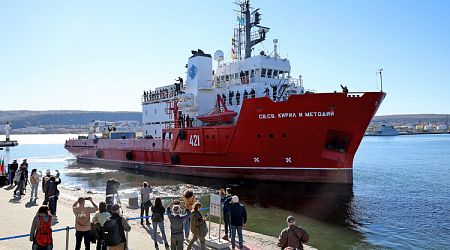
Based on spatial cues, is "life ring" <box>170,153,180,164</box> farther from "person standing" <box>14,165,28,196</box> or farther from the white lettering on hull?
"person standing" <box>14,165,28,196</box>

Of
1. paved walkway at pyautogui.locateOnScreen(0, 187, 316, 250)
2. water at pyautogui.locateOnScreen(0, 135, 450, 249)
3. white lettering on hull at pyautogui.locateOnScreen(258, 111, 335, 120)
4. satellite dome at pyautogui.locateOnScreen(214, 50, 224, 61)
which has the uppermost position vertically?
satellite dome at pyautogui.locateOnScreen(214, 50, 224, 61)

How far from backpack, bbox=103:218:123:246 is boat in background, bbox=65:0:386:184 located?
1444 centimetres

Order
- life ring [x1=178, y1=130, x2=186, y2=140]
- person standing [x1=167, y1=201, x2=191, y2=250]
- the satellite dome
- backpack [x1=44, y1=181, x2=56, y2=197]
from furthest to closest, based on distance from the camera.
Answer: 1. the satellite dome
2. life ring [x1=178, y1=130, x2=186, y2=140]
3. backpack [x1=44, y1=181, x2=56, y2=197]
4. person standing [x1=167, y1=201, x2=191, y2=250]

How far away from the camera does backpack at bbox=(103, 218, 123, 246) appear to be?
6363 millimetres

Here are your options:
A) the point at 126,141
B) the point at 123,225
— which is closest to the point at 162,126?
the point at 126,141

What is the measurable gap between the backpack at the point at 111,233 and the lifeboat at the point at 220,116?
16737 mm

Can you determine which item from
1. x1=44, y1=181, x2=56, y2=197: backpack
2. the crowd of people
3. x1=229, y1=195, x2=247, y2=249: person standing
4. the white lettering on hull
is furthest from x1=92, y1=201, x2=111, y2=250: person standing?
the white lettering on hull

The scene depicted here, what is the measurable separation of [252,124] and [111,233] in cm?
1509

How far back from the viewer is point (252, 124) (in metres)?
20.9

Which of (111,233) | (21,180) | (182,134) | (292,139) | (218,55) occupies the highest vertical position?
(218,55)

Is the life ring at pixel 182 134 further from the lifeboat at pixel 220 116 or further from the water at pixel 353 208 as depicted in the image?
the water at pixel 353 208

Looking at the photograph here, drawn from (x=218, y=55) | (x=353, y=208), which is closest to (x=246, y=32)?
(x=218, y=55)

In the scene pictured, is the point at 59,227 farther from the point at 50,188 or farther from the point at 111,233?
the point at 111,233

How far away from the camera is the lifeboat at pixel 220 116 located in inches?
910
